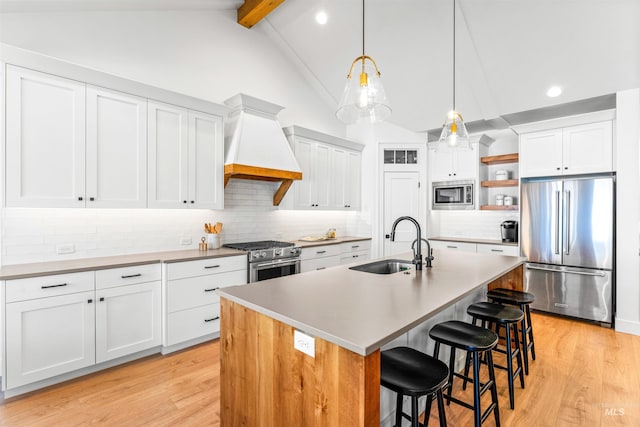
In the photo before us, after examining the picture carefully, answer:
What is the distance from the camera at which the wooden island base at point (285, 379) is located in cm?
113

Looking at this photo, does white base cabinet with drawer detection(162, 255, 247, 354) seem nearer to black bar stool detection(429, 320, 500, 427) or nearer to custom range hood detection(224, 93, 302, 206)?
custom range hood detection(224, 93, 302, 206)

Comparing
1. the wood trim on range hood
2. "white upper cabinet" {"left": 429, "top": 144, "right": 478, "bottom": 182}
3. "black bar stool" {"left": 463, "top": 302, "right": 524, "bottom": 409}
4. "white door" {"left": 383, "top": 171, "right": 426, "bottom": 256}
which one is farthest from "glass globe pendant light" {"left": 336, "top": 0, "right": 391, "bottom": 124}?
"white door" {"left": 383, "top": 171, "right": 426, "bottom": 256}

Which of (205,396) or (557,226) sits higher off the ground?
(557,226)

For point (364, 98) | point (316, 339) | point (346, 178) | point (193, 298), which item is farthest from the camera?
point (346, 178)

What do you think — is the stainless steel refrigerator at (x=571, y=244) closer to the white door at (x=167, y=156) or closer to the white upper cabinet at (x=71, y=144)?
the white door at (x=167, y=156)

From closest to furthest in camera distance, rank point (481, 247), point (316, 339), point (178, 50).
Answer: point (316, 339) < point (178, 50) < point (481, 247)

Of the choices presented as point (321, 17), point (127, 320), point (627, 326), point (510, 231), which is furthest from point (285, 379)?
point (510, 231)

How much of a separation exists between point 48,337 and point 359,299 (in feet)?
7.78

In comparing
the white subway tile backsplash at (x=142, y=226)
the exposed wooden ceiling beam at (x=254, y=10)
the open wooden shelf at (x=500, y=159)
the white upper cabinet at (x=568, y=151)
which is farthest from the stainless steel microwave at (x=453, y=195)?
the exposed wooden ceiling beam at (x=254, y=10)

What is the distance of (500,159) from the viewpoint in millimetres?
5008

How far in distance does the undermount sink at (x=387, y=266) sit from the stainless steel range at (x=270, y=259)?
1.45 meters

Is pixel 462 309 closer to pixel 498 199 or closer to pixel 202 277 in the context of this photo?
pixel 202 277

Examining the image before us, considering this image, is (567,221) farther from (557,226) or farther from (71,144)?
(71,144)

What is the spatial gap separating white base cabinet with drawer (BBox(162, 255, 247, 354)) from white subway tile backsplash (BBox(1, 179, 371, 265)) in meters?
0.61
